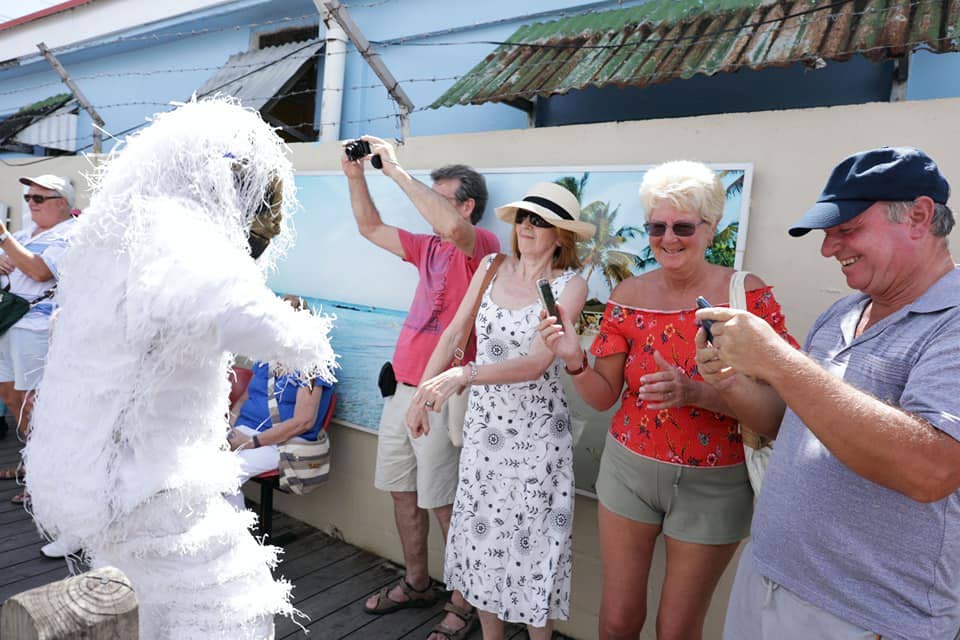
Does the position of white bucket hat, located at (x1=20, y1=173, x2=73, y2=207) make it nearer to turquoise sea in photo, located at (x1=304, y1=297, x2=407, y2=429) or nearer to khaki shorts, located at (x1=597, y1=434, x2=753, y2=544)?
turquoise sea in photo, located at (x1=304, y1=297, x2=407, y2=429)

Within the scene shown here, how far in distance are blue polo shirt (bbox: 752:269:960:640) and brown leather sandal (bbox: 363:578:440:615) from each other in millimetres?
2070

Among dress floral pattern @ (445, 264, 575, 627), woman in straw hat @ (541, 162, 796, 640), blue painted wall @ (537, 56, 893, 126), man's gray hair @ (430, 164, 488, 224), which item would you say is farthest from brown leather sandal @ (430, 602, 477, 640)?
blue painted wall @ (537, 56, 893, 126)

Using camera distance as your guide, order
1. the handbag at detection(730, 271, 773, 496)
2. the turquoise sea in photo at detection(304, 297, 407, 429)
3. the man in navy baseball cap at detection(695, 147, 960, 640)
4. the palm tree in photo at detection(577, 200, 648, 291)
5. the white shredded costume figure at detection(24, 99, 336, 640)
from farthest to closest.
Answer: the turquoise sea in photo at detection(304, 297, 407, 429)
the palm tree in photo at detection(577, 200, 648, 291)
the handbag at detection(730, 271, 773, 496)
the white shredded costume figure at detection(24, 99, 336, 640)
the man in navy baseball cap at detection(695, 147, 960, 640)

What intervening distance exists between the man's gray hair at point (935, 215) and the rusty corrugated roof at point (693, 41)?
4.60ft

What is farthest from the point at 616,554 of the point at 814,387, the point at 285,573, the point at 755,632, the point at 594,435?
the point at 285,573

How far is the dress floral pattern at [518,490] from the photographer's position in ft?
7.51

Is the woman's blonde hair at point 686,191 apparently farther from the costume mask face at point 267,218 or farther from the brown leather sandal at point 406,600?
the brown leather sandal at point 406,600

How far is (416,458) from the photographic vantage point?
300 centimetres

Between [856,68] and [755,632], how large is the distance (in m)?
3.06

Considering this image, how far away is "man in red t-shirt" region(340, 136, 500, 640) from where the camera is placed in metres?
2.77

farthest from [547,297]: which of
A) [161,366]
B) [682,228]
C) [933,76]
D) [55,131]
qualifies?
[55,131]

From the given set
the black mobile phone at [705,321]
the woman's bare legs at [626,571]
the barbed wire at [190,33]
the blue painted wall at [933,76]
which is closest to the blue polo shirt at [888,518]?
the black mobile phone at [705,321]

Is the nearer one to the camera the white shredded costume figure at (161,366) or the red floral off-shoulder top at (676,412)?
the white shredded costume figure at (161,366)

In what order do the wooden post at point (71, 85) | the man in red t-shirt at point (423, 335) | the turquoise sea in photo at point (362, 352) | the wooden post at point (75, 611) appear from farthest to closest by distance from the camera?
the wooden post at point (71, 85)
the turquoise sea in photo at point (362, 352)
the man in red t-shirt at point (423, 335)
the wooden post at point (75, 611)
